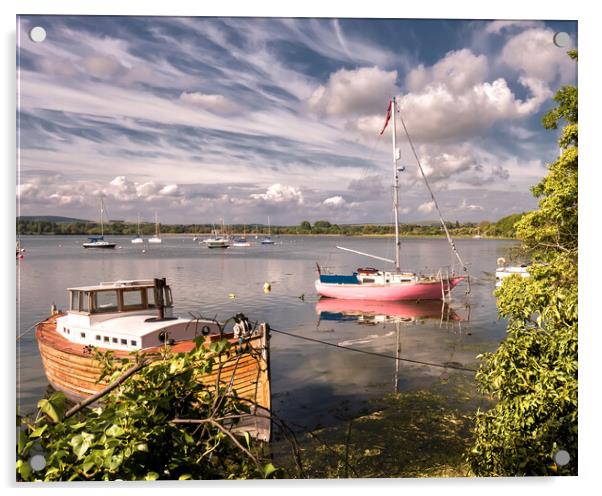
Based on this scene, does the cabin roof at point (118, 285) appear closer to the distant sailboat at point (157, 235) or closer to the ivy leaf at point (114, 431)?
the distant sailboat at point (157, 235)

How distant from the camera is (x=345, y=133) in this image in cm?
527

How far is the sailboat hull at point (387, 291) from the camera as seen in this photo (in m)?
16.3

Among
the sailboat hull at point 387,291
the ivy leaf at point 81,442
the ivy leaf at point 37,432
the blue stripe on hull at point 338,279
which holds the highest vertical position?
the ivy leaf at point 37,432

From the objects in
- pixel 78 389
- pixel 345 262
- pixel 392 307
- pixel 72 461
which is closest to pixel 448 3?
pixel 72 461

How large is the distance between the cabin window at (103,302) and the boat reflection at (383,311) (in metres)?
8.80

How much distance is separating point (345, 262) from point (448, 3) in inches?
905

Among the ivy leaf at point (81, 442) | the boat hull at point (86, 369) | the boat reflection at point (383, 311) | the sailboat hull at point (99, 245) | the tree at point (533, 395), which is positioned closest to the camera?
the ivy leaf at point (81, 442)

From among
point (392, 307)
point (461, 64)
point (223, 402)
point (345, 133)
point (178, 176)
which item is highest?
point (461, 64)

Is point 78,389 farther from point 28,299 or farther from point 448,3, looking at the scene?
point 448,3

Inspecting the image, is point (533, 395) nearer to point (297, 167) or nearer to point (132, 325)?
point (297, 167)

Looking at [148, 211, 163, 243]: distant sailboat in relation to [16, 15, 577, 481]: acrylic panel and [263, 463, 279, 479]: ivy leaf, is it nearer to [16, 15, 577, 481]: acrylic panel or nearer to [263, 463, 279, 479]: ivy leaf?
[16, 15, 577, 481]: acrylic panel

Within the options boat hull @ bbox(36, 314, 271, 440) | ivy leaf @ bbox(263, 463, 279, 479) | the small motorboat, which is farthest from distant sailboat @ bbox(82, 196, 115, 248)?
the small motorboat

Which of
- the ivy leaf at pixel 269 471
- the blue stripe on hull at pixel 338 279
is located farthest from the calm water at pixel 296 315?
the ivy leaf at pixel 269 471
